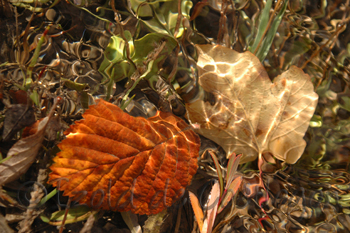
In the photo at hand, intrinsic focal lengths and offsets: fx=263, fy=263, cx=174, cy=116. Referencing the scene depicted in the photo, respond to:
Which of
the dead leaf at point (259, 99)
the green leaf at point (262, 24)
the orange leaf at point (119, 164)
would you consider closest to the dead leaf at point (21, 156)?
the orange leaf at point (119, 164)

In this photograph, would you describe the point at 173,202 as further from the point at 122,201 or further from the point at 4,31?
the point at 4,31

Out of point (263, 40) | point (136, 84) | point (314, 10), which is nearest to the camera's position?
point (136, 84)

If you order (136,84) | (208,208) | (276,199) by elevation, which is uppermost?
(136,84)

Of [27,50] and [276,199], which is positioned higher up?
[27,50]

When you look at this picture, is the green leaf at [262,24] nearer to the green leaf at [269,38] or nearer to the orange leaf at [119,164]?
the green leaf at [269,38]

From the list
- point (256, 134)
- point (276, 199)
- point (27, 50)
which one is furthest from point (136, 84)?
point (276, 199)

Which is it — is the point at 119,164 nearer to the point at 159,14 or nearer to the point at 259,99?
the point at 259,99

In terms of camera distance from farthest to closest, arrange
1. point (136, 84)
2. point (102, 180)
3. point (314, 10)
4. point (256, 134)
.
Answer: point (314, 10) → point (136, 84) → point (256, 134) → point (102, 180)

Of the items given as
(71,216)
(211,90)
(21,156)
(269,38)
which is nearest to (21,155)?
(21,156)
